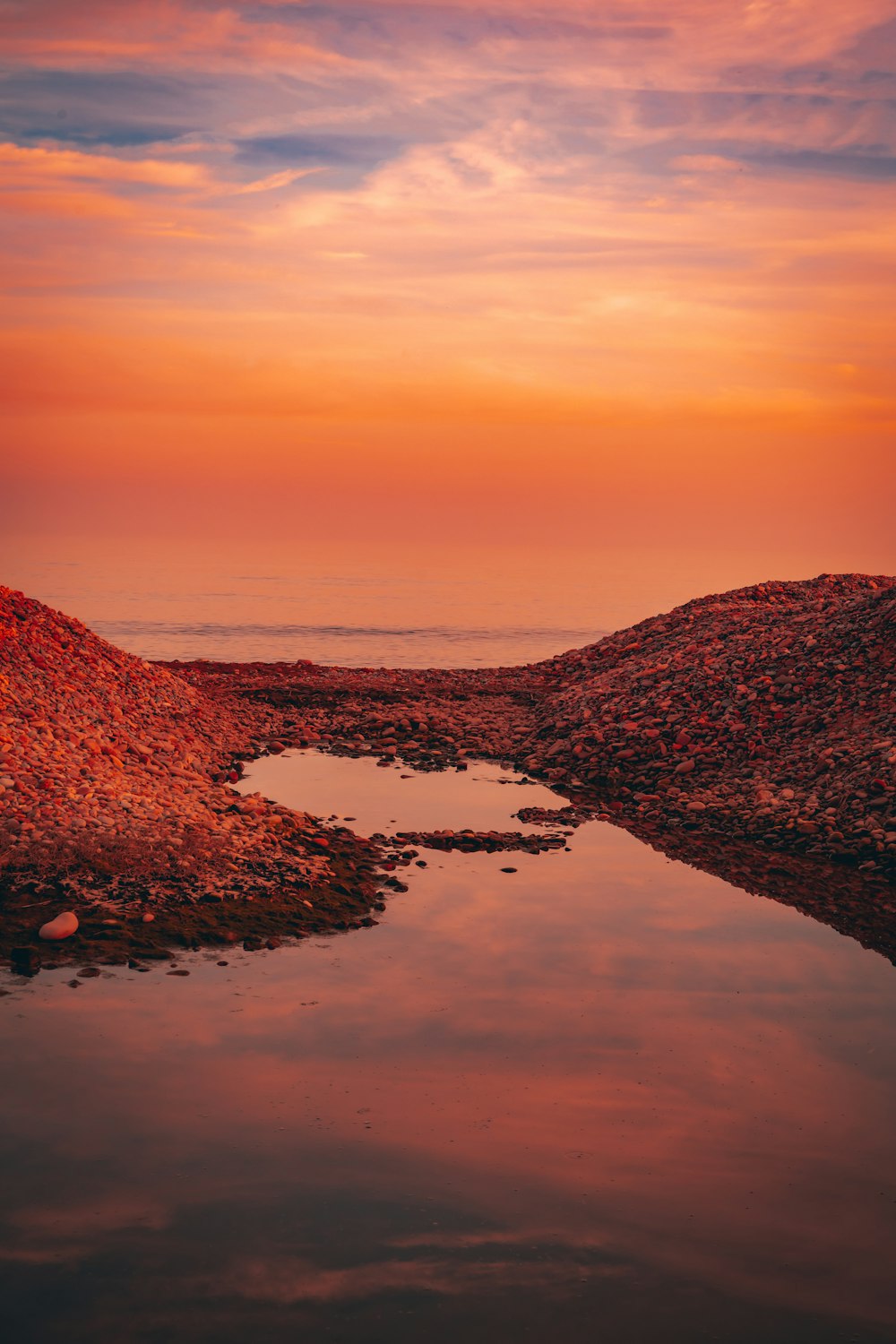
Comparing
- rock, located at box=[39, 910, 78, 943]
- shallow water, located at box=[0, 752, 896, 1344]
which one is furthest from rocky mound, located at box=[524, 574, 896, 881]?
rock, located at box=[39, 910, 78, 943]

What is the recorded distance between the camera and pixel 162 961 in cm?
794

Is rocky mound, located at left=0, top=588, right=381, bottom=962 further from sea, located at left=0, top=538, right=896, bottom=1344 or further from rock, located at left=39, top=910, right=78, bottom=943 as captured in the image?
sea, located at left=0, top=538, right=896, bottom=1344

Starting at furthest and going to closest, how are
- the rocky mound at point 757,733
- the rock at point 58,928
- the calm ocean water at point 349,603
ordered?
the calm ocean water at point 349,603 < the rocky mound at point 757,733 < the rock at point 58,928

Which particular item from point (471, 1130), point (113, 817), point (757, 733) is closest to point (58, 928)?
point (113, 817)

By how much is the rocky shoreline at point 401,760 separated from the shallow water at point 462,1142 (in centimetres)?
116

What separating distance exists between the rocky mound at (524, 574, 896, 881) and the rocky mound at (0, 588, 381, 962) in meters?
4.96

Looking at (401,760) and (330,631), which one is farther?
(330,631)

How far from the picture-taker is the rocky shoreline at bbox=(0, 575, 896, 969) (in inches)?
360

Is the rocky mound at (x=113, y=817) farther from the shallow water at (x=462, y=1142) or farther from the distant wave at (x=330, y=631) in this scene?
the distant wave at (x=330, y=631)

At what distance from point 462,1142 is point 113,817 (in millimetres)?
5572

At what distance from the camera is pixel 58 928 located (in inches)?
319

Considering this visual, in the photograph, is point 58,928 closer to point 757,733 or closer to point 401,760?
point 401,760

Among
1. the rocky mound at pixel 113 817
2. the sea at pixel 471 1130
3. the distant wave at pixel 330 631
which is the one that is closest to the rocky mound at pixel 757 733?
the sea at pixel 471 1130

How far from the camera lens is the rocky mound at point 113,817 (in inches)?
355
